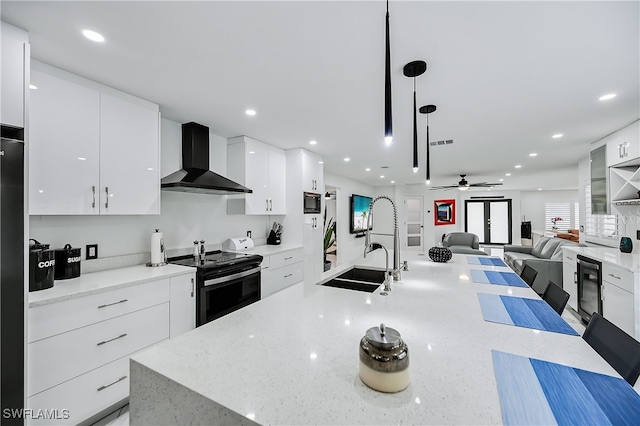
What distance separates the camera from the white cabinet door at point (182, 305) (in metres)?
2.20

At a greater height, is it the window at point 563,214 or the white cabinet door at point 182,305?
the window at point 563,214

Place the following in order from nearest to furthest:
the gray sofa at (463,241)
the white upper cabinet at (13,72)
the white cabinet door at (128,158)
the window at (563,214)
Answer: the white upper cabinet at (13,72) → the white cabinet door at (128,158) → the gray sofa at (463,241) → the window at (563,214)

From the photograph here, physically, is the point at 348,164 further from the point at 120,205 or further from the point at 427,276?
the point at 120,205

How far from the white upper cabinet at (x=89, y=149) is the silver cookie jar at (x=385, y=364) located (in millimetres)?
2234

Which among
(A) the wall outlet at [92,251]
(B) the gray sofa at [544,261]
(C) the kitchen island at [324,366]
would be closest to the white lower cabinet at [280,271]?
(A) the wall outlet at [92,251]

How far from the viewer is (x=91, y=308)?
1694 mm

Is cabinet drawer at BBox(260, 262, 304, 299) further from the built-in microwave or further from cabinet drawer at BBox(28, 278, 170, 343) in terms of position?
cabinet drawer at BBox(28, 278, 170, 343)

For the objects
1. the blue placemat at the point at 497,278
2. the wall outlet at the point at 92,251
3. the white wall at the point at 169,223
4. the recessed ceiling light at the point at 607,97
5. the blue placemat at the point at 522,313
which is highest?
the recessed ceiling light at the point at 607,97

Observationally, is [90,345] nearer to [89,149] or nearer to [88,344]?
[88,344]

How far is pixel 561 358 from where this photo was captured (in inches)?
36.9

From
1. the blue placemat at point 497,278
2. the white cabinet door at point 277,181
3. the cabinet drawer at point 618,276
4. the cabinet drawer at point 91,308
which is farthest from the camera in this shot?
the white cabinet door at point 277,181

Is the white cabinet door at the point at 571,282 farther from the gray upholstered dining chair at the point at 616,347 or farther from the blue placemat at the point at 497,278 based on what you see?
the gray upholstered dining chair at the point at 616,347

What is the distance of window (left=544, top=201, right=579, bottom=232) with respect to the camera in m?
9.27

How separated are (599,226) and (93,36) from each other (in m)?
5.82
